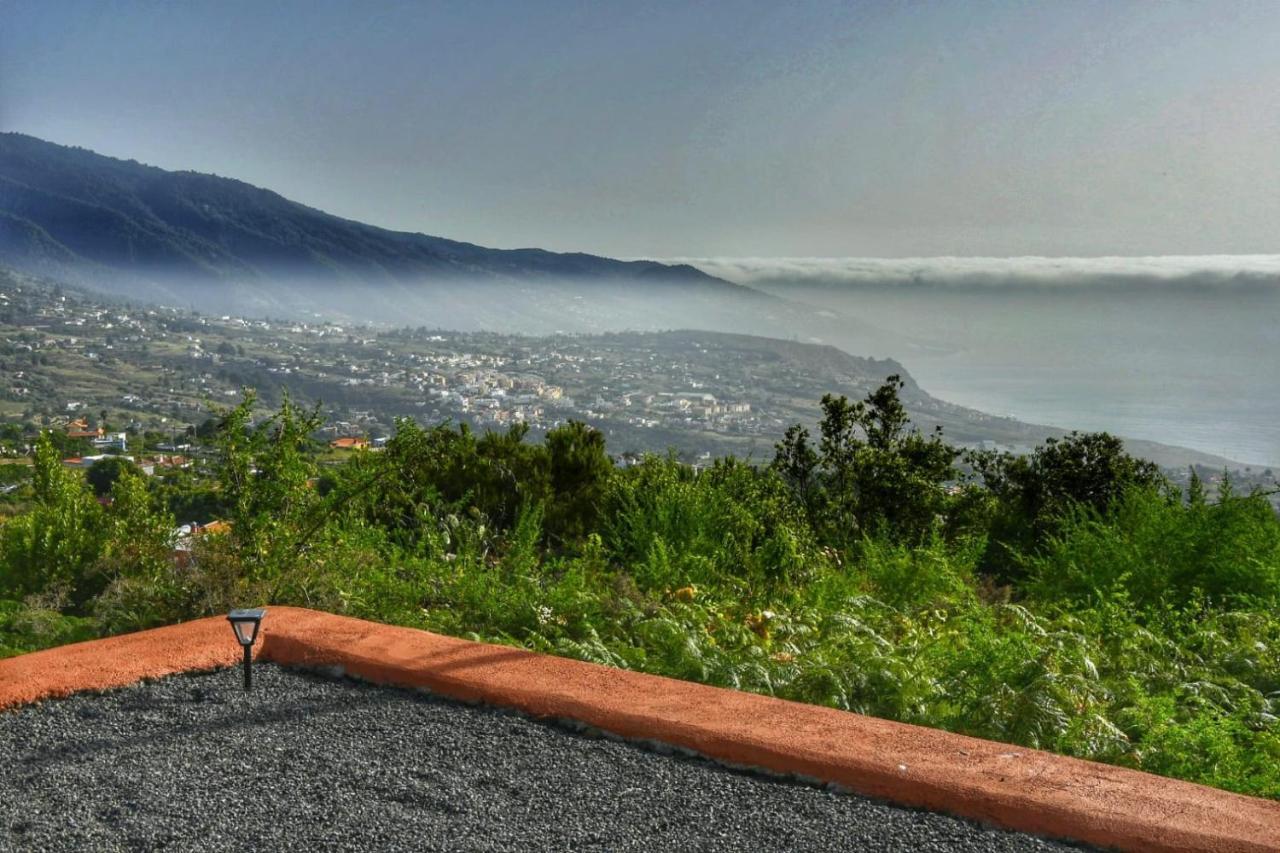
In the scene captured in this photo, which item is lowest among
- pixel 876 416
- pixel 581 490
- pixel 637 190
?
pixel 581 490

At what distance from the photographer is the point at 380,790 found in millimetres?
2604

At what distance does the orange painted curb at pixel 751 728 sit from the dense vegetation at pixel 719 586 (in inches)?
17.9

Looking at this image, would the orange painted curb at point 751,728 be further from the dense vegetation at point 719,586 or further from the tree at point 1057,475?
the tree at point 1057,475

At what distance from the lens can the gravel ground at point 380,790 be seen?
2.37m

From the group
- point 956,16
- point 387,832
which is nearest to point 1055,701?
point 387,832

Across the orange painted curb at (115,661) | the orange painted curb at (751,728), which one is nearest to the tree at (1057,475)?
the orange painted curb at (751,728)

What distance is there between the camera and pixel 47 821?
2.45 m

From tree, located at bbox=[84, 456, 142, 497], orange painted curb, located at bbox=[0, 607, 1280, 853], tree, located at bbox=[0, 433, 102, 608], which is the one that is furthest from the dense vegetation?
orange painted curb, located at bbox=[0, 607, 1280, 853]

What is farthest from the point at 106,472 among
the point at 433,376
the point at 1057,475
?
the point at 433,376

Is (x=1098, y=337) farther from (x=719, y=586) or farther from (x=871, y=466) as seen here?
(x=719, y=586)

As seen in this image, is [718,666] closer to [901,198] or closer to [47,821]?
[47,821]

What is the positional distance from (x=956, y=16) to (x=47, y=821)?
1300 centimetres

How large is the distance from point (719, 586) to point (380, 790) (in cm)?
318

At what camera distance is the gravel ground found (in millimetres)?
2369
